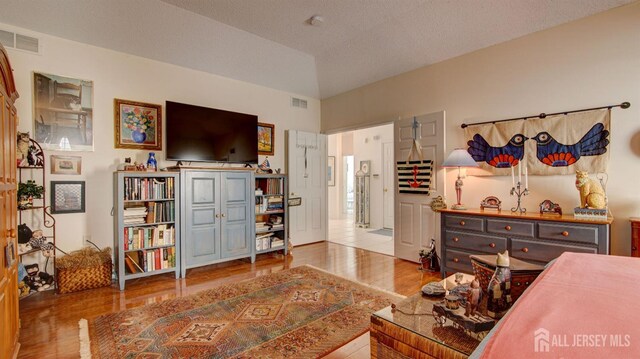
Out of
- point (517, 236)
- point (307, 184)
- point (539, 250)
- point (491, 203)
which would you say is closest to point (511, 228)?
point (517, 236)

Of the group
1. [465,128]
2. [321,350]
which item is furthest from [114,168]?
[465,128]

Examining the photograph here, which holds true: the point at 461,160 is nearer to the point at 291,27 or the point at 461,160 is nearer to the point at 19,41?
the point at 291,27

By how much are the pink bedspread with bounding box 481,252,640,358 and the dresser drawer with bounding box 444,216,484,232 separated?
88.0 inches

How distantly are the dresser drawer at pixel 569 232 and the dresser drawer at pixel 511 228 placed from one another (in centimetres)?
8

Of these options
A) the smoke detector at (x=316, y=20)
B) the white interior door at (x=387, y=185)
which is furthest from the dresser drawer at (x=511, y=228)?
the white interior door at (x=387, y=185)

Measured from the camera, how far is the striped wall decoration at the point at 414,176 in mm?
4207

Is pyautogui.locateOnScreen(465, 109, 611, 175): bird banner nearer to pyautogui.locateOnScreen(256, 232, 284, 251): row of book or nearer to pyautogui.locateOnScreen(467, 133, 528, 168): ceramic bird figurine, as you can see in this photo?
pyautogui.locateOnScreen(467, 133, 528, 168): ceramic bird figurine

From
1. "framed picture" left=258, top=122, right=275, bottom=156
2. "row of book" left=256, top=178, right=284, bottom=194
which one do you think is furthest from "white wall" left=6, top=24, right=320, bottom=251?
"row of book" left=256, top=178, right=284, bottom=194

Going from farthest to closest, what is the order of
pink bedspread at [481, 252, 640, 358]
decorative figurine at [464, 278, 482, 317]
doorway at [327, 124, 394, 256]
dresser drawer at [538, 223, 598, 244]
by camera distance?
1. doorway at [327, 124, 394, 256]
2. dresser drawer at [538, 223, 598, 244]
3. decorative figurine at [464, 278, 482, 317]
4. pink bedspread at [481, 252, 640, 358]

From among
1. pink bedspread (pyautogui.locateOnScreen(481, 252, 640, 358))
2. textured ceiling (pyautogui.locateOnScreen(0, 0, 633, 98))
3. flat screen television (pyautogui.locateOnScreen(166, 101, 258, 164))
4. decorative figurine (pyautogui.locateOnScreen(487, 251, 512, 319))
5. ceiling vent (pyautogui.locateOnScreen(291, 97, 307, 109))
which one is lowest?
decorative figurine (pyautogui.locateOnScreen(487, 251, 512, 319))

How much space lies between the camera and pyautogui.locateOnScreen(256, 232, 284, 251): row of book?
15.0ft

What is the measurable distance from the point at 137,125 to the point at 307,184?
2872 millimetres

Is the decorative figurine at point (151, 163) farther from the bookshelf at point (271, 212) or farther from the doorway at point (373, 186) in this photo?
the doorway at point (373, 186)

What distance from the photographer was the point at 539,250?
9.57 ft
